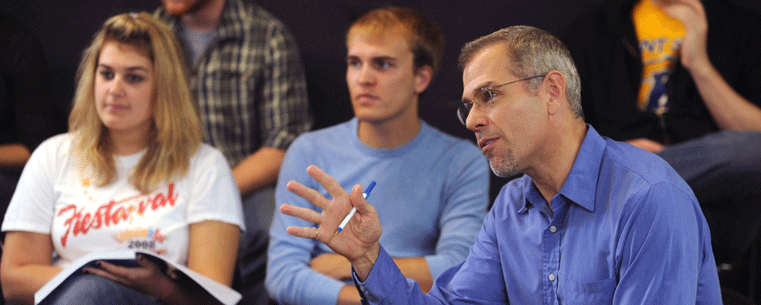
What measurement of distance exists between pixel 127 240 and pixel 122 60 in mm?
510

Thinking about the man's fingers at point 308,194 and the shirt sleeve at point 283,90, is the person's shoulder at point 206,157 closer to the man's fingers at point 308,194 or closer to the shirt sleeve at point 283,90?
the shirt sleeve at point 283,90

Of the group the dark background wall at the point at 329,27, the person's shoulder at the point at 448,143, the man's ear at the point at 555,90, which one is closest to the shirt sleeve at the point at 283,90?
the dark background wall at the point at 329,27

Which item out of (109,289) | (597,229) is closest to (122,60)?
(109,289)

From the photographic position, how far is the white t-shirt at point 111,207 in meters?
1.70

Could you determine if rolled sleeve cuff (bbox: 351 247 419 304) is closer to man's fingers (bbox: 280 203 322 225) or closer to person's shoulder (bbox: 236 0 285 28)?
man's fingers (bbox: 280 203 322 225)

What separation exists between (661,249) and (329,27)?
5.87 ft

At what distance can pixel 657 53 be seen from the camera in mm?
2107

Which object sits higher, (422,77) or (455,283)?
(422,77)

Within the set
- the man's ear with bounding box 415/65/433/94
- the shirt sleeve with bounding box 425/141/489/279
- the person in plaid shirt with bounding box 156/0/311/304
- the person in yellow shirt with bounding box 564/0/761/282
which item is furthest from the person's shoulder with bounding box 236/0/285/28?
the person in yellow shirt with bounding box 564/0/761/282

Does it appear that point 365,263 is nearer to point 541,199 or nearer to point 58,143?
point 541,199

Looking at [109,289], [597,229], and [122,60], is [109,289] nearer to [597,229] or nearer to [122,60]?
[122,60]

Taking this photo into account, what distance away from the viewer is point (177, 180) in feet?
5.80

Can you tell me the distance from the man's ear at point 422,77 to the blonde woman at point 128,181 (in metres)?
0.63

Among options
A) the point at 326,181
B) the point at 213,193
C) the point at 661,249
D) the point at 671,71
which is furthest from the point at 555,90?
the point at 671,71
